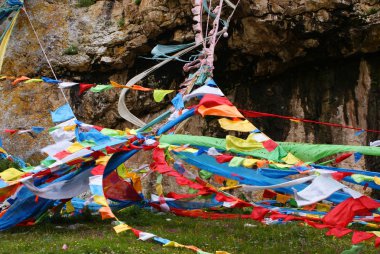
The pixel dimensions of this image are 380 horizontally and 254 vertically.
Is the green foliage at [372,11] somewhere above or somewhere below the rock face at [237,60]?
above

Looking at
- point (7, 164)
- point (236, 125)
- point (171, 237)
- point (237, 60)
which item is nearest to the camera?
point (236, 125)

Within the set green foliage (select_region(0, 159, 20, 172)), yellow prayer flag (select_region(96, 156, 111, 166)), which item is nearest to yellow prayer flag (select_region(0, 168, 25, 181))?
yellow prayer flag (select_region(96, 156, 111, 166))

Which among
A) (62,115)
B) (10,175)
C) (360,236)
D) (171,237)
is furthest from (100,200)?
(360,236)

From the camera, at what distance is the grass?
8750mm

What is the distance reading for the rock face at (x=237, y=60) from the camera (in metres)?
14.5

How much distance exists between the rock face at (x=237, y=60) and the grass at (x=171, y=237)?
15.1 feet

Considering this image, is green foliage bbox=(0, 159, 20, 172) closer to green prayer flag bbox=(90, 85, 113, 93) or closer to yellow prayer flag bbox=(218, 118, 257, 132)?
green prayer flag bbox=(90, 85, 113, 93)

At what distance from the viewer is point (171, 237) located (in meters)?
9.64

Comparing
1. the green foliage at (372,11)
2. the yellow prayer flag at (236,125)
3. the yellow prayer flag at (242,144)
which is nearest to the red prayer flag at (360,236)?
the yellow prayer flag at (242,144)

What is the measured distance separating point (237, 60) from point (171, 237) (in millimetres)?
7259

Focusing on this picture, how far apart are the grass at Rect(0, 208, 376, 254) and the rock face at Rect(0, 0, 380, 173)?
4618 mm

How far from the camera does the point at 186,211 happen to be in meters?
12.1

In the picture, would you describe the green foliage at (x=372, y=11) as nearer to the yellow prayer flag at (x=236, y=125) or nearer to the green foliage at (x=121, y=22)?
the green foliage at (x=121, y=22)

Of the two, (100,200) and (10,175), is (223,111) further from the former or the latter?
(10,175)
